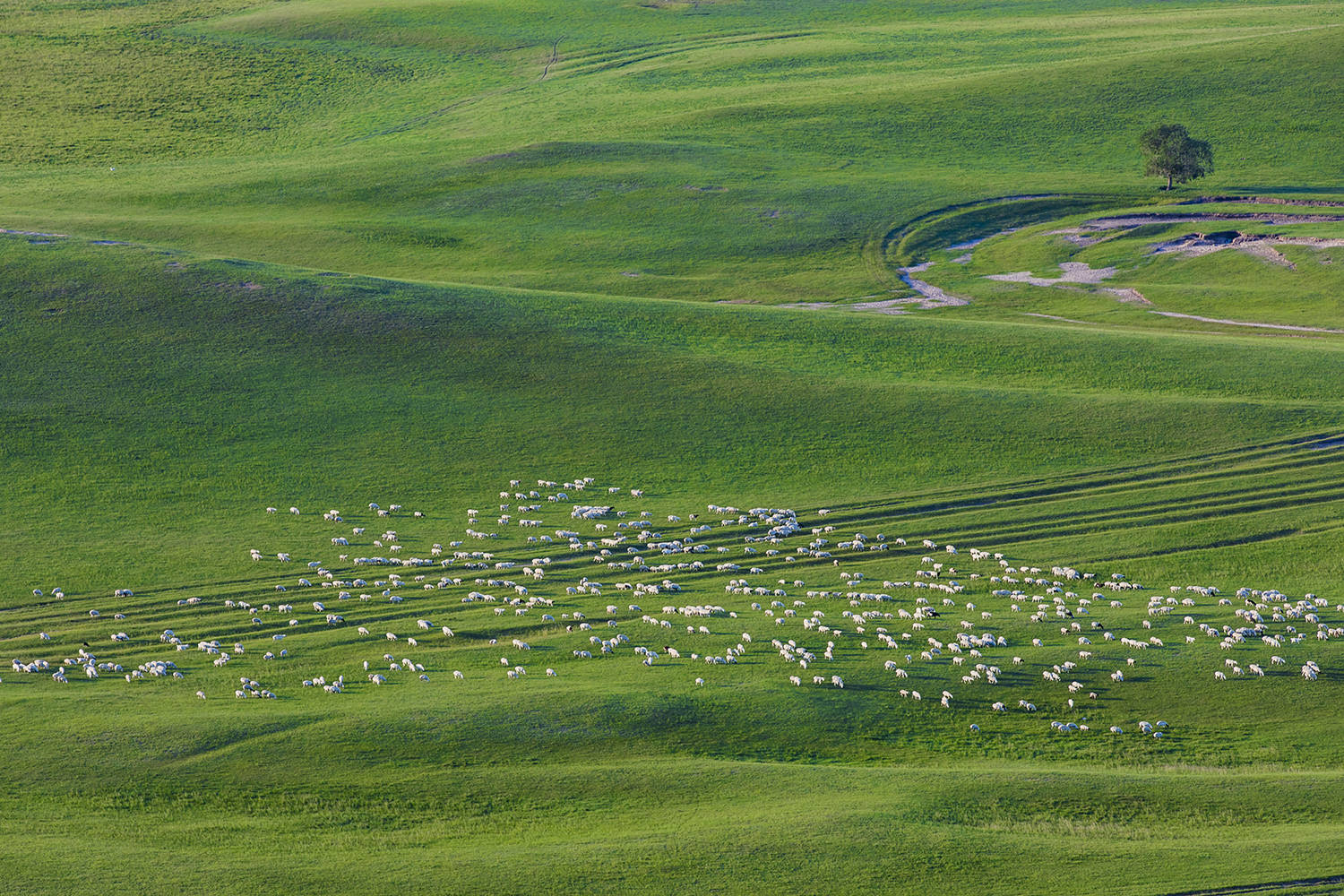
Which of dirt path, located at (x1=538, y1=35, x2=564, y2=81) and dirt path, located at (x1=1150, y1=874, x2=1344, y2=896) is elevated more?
dirt path, located at (x1=538, y1=35, x2=564, y2=81)

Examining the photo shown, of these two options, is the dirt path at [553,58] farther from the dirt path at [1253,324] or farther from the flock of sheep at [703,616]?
the flock of sheep at [703,616]

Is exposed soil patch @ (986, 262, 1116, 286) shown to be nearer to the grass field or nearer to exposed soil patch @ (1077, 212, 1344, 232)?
the grass field

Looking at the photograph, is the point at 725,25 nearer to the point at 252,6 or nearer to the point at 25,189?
the point at 252,6

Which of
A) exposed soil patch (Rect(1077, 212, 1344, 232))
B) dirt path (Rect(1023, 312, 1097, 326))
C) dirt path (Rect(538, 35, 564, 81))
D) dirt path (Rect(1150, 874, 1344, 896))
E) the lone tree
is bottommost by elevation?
dirt path (Rect(1150, 874, 1344, 896))

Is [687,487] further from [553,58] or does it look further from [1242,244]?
[553,58]

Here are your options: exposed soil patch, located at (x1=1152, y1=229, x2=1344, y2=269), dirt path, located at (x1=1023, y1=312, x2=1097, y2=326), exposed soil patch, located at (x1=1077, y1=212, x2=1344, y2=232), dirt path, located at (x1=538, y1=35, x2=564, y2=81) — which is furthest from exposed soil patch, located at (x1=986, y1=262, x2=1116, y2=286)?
dirt path, located at (x1=538, y1=35, x2=564, y2=81)

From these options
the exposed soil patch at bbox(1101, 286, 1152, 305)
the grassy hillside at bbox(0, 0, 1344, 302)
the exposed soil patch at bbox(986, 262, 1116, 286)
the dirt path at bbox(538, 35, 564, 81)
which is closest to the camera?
the exposed soil patch at bbox(1101, 286, 1152, 305)
